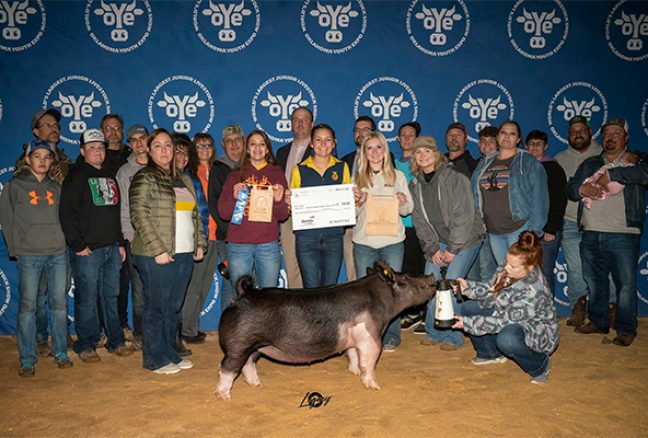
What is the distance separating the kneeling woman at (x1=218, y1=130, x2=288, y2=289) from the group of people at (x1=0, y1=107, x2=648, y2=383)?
0.01m

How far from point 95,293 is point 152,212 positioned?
51.8 inches

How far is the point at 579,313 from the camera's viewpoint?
21.0ft

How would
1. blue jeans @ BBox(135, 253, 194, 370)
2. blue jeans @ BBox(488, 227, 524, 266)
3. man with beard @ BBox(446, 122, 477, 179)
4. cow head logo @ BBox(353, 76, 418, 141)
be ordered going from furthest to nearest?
cow head logo @ BBox(353, 76, 418, 141), man with beard @ BBox(446, 122, 477, 179), blue jeans @ BBox(488, 227, 524, 266), blue jeans @ BBox(135, 253, 194, 370)

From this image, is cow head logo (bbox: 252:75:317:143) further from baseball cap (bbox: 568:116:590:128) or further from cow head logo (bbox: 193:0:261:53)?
baseball cap (bbox: 568:116:590:128)

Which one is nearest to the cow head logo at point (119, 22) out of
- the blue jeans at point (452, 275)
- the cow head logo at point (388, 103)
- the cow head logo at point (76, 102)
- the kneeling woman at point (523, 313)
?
the cow head logo at point (76, 102)

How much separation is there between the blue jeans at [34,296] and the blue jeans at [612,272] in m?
5.92

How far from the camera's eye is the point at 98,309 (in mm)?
5605

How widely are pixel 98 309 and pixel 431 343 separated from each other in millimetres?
3841

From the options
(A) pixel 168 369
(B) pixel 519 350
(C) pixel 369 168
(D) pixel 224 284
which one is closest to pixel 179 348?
(A) pixel 168 369

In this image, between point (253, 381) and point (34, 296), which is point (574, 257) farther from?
point (34, 296)

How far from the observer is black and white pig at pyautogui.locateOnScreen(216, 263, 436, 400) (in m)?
3.88

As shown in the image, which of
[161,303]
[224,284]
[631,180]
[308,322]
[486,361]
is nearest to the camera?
[308,322]

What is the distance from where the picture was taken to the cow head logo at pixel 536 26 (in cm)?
695

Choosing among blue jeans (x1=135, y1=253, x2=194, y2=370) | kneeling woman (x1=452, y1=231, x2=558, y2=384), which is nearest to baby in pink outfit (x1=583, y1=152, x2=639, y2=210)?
kneeling woman (x1=452, y1=231, x2=558, y2=384)
